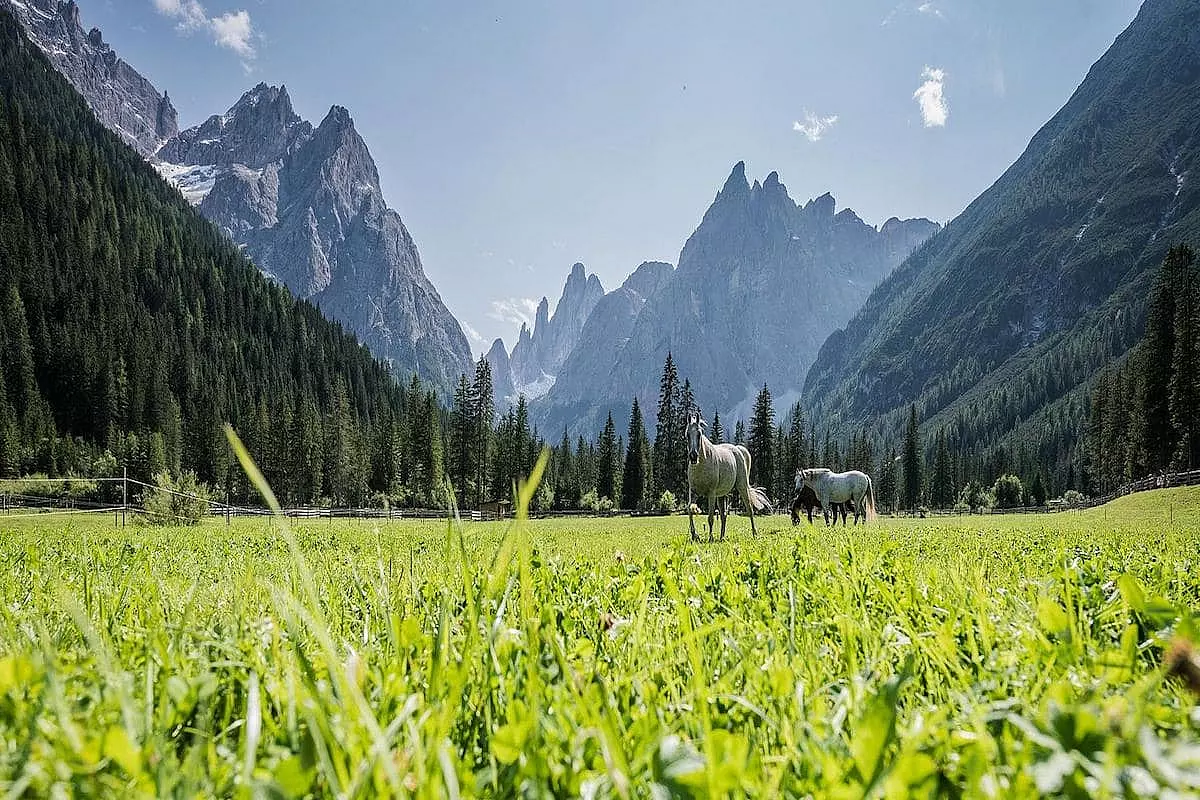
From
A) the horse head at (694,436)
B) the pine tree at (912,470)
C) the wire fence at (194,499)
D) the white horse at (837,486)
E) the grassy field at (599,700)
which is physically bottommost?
the wire fence at (194,499)

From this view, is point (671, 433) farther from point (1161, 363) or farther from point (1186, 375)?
point (1186, 375)

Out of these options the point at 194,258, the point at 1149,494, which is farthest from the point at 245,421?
the point at 1149,494

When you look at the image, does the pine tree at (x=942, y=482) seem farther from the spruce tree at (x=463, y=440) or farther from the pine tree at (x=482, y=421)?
the spruce tree at (x=463, y=440)

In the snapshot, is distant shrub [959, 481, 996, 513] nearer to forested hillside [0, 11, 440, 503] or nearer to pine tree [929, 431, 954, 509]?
pine tree [929, 431, 954, 509]

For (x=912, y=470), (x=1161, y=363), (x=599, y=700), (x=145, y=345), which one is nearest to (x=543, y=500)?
(x=1161, y=363)

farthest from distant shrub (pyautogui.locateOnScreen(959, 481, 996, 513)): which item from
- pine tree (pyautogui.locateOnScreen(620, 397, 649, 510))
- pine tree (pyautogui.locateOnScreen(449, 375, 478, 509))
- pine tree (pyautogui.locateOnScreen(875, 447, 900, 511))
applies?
pine tree (pyautogui.locateOnScreen(449, 375, 478, 509))

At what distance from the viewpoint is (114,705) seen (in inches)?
50.1

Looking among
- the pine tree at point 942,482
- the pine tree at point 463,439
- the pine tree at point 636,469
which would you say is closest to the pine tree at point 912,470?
the pine tree at point 942,482

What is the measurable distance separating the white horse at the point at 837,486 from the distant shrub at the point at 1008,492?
11346cm

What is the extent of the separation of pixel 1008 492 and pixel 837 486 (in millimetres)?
119164

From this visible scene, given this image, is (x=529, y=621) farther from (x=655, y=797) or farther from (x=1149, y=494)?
(x=1149, y=494)

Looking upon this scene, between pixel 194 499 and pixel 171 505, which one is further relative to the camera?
pixel 194 499

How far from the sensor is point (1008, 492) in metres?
120

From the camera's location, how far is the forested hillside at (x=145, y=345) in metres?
99.3
